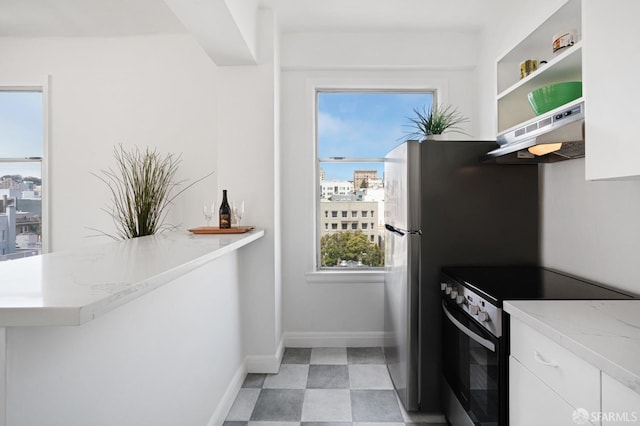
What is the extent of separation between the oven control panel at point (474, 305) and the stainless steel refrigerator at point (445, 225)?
6.3 inches

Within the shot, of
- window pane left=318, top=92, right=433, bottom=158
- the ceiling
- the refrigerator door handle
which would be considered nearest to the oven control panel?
the refrigerator door handle

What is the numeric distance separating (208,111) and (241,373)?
2.06 meters

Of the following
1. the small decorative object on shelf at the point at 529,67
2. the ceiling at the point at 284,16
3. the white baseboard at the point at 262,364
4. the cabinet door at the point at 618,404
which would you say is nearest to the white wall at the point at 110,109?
the ceiling at the point at 284,16

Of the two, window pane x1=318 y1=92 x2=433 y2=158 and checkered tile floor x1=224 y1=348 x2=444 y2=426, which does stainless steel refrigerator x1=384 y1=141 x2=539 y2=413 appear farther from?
window pane x1=318 y1=92 x2=433 y2=158

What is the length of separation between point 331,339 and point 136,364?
7.07 ft

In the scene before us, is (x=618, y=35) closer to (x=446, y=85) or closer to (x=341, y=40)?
(x=446, y=85)

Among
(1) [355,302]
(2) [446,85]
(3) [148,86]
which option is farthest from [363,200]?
(3) [148,86]

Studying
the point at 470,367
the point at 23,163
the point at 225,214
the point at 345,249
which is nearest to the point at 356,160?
the point at 345,249

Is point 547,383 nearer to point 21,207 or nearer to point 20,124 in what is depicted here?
point 21,207

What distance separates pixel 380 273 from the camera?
3.13 meters

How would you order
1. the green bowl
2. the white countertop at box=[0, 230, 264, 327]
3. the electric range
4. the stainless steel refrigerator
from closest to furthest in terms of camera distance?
the white countertop at box=[0, 230, 264, 327], the electric range, the green bowl, the stainless steel refrigerator

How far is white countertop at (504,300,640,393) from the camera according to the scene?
0.85 meters

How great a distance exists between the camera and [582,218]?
6.09ft

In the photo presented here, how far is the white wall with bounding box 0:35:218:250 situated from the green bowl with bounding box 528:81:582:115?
2.31m
